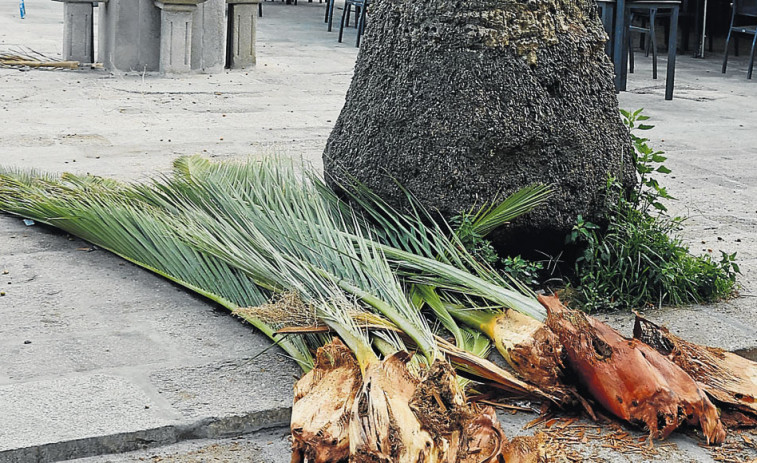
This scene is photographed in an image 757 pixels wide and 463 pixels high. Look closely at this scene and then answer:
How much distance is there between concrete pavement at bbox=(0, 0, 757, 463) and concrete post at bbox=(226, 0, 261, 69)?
1148 mm

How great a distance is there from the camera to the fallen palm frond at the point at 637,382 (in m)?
2.60

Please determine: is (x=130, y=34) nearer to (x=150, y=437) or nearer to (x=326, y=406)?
(x=150, y=437)

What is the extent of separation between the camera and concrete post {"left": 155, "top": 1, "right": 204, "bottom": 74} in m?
8.45

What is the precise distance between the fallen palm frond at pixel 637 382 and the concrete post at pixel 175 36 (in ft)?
21.5

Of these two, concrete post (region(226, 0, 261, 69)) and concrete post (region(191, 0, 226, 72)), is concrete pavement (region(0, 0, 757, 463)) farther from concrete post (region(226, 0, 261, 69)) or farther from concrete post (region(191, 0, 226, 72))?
concrete post (region(226, 0, 261, 69))

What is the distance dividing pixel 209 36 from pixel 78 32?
1.23 meters

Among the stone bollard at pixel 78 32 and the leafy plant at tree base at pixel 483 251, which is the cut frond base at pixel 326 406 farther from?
the stone bollard at pixel 78 32

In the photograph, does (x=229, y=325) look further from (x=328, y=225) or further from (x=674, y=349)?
(x=674, y=349)

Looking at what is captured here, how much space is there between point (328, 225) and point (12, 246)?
1527mm

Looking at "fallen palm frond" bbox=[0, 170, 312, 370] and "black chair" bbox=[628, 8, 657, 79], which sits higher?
"black chair" bbox=[628, 8, 657, 79]

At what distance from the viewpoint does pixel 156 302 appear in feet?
11.2

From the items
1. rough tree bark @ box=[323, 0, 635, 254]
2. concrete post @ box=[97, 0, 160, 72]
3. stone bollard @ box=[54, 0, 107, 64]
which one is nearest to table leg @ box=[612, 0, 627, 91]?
concrete post @ box=[97, 0, 160, 72]

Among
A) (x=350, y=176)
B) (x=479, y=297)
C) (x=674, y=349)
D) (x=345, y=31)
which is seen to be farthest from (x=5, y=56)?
(x=674, y=349)

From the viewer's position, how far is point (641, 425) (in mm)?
2666
